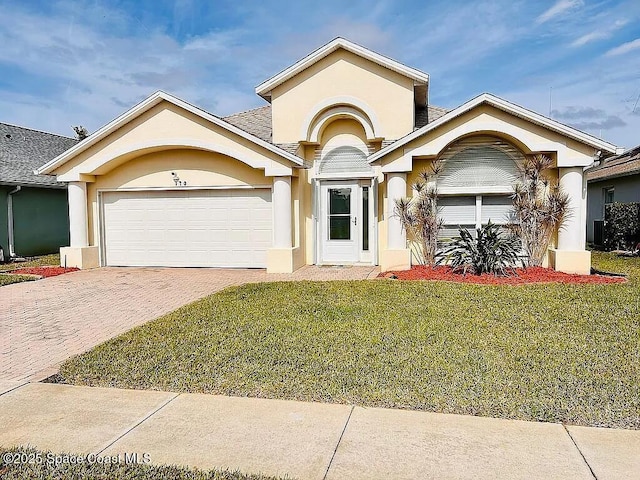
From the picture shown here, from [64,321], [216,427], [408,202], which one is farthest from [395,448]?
[408,202]

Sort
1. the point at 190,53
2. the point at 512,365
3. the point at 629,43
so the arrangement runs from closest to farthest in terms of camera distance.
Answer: the point at 512,365 < the point at 629,43 < the point at 190,53

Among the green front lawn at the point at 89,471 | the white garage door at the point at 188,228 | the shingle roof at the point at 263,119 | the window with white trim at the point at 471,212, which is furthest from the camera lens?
the shingle roof at the point at 263,119

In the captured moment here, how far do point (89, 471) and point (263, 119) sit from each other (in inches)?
597

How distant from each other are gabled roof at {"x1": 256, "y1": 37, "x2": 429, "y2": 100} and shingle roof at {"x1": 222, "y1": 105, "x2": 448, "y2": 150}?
166 centimetres

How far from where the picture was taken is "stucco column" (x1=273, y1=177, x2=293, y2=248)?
13695mm

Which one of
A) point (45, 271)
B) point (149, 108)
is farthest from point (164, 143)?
point (45, 271)

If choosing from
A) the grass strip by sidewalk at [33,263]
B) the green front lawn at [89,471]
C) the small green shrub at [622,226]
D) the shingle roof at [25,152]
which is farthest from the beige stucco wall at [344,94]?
the green front lawn at [89,471]

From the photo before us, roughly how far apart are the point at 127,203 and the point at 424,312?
11.5 meters

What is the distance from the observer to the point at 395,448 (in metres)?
3.91

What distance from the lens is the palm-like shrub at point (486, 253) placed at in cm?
1176

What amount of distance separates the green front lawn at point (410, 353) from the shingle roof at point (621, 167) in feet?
38.3

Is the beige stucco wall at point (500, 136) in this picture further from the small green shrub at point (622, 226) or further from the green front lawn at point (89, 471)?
the green front lawn at point (89, 471)

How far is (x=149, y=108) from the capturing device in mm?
14242

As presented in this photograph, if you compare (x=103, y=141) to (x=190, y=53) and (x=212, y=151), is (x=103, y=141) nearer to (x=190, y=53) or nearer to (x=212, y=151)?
(x=212, y=151)
